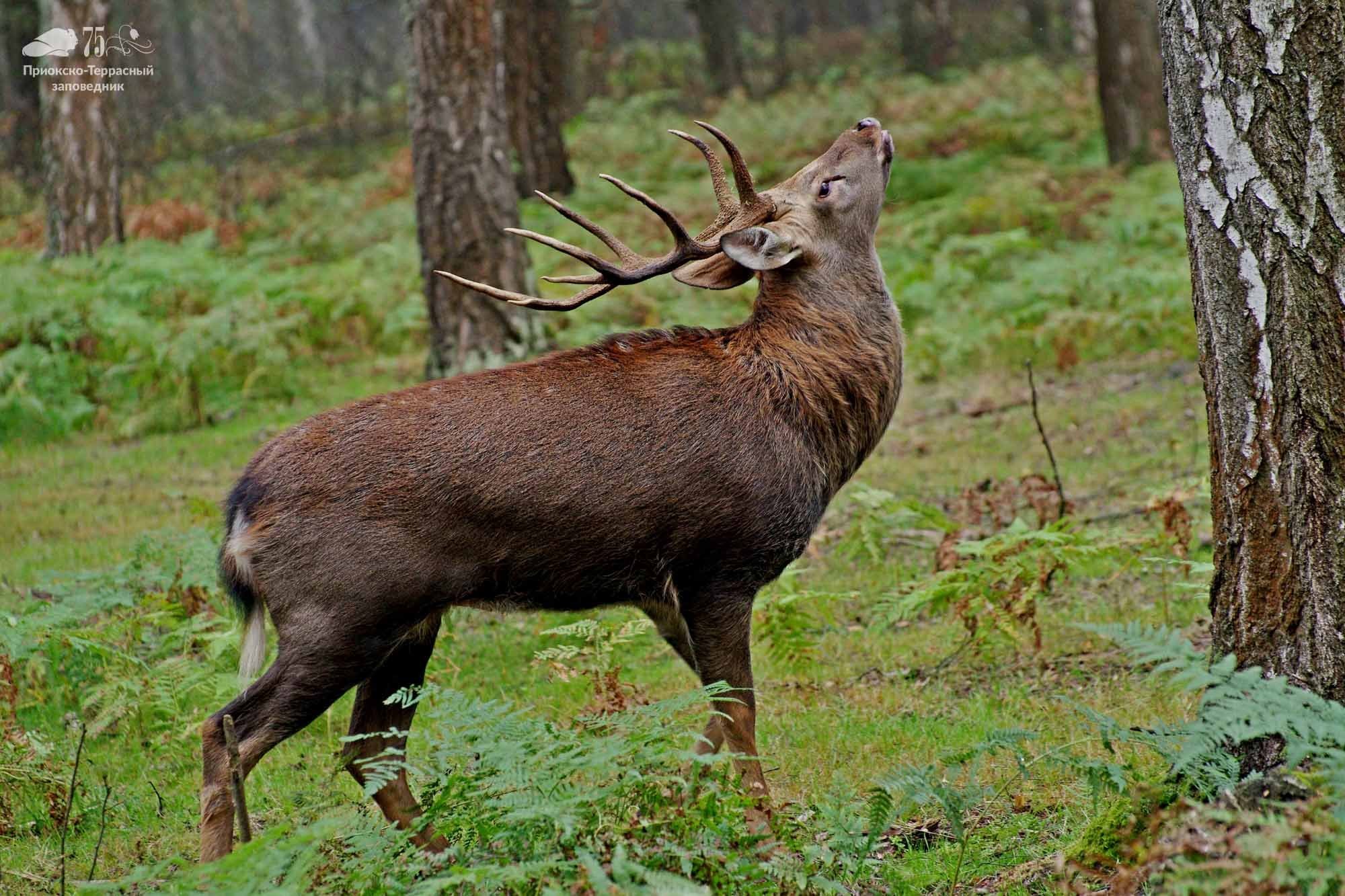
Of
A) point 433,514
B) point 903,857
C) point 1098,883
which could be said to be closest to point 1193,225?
point 1098,883

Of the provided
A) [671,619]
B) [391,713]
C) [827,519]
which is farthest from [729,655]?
[827,519]

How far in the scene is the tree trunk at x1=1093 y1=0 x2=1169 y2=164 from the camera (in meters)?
17.8

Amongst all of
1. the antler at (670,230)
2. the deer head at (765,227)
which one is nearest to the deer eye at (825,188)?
the deer head at (765,227)

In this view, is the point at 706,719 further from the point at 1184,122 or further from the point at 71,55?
the point at 71,55

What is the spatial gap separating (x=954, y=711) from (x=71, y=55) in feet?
46.2

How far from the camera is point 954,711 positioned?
5.45 m

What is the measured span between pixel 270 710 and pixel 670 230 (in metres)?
2.19

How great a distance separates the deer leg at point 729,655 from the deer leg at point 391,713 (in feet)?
3.03

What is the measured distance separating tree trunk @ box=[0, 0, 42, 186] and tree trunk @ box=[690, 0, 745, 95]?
13207mm

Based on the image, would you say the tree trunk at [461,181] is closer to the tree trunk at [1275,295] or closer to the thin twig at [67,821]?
the thin twig at [67,821]

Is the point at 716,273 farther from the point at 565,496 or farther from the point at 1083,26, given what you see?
the point at 1083,26

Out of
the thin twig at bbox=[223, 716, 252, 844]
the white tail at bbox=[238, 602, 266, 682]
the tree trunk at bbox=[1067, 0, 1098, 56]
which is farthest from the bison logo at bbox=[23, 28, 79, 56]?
the tree trunk at bbox=[1067, 0, 1098, 56]

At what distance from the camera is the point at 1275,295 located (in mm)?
3510

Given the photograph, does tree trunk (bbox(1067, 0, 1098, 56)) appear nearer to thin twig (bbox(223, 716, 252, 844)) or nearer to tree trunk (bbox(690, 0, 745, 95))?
tree trunk (bbox(690, 0, 745, 95))
